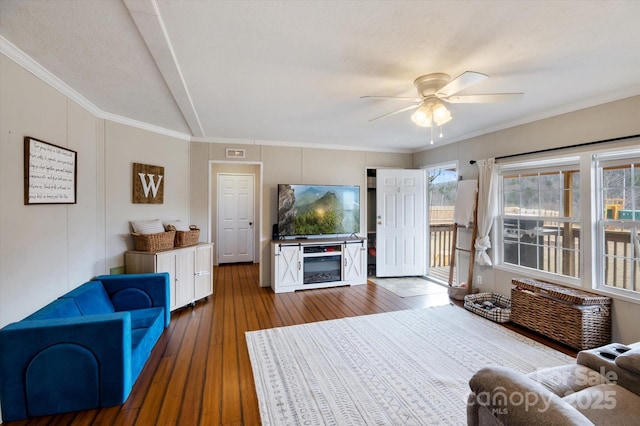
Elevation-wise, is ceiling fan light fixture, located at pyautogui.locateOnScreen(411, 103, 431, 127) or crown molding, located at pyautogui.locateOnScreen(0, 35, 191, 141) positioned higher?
crown molding, located at pyautogui.locateOnScreen(0, 35, 191, 141)

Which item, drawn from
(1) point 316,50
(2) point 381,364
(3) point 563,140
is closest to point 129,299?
(2) point 381,364

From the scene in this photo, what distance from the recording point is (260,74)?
2.36m

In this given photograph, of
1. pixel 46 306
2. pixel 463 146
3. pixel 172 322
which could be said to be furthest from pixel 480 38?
pixel 172 322

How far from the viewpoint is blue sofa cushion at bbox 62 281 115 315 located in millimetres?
2408

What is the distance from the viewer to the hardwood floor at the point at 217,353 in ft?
6.23

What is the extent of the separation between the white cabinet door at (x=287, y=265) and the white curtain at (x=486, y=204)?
8.82 ft

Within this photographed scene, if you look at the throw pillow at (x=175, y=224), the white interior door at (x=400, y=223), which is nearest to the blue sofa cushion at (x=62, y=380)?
the throw pillow at (x=175, y=224)

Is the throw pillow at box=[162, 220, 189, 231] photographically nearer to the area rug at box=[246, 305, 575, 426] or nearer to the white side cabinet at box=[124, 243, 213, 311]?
the white side cabinet at box=[124, 243, 213, 311]

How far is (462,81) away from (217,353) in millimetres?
3083

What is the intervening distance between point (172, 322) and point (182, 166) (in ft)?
7.46

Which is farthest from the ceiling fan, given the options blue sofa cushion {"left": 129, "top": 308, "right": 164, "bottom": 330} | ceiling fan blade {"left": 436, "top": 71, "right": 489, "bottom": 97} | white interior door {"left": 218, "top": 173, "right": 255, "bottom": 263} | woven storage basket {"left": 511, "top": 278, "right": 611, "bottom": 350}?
white interior door {"left": 218, "top": 173, "right": 255, "bottom": 263}

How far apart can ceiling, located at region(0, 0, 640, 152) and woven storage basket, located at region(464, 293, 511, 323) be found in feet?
7.66

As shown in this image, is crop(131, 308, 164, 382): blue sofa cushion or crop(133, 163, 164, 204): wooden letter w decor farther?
crop(133, 163, 164, 204): wooden letter w decor

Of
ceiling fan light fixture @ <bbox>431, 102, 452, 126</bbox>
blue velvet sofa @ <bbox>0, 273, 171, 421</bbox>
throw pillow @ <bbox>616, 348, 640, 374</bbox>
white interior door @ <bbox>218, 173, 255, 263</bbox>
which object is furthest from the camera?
white interior door @ <bbox>218, 173, 255, 263</bbox>
